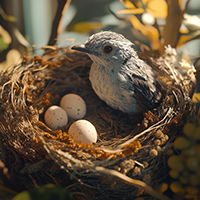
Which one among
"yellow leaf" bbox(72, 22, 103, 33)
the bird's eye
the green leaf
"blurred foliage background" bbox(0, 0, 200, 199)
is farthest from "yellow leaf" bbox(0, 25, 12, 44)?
the green leaf

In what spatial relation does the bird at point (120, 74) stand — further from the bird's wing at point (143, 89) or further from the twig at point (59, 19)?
the twig at point (59, 19)

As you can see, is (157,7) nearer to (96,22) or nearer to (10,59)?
(96,22)

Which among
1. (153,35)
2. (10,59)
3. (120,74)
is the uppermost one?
(10,59)

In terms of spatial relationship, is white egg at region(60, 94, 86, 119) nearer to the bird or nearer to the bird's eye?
the bird

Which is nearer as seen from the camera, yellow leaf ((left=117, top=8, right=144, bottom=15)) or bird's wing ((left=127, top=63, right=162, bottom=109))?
bird's wing ((left=127, top=63, right=162, bottom=109))

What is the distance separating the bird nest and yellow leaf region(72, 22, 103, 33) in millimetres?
196

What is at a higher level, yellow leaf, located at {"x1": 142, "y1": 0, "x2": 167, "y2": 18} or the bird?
yellow leaf, located at {"x1": 142, "y1": 0, "x2": 167, "y2": 18}

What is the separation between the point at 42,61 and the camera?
0.97 meters

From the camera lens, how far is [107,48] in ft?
2.63

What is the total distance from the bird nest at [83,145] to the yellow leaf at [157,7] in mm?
265

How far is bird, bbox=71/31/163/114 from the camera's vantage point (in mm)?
812

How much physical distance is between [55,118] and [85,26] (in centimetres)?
61

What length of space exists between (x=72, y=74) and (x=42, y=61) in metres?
0.18

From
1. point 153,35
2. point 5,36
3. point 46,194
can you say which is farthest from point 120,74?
point 5,36
